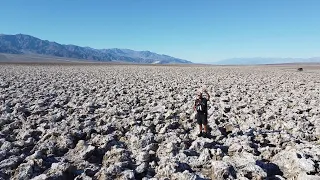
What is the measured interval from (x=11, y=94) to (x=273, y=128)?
1082cm

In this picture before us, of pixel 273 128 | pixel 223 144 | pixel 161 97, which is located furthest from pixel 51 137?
pixel 161 97

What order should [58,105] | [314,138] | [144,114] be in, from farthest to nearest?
[58,105], [144,114], [314,138]

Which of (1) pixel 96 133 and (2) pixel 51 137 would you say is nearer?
(2) pixel 51 137

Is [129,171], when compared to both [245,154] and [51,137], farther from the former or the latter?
[51,137]

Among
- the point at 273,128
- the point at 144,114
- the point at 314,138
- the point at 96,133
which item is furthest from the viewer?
A: the point at 144,114

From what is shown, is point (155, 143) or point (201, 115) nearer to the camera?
point (155, 143)

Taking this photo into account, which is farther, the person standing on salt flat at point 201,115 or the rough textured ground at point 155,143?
the person standing on salt flat at point 201,115

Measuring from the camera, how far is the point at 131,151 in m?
6.34

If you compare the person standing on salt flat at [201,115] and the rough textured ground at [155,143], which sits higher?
the person standing on salt flat at [201,115]

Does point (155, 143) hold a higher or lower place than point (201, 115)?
lower

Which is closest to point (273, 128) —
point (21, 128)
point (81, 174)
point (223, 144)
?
point (223, 144)

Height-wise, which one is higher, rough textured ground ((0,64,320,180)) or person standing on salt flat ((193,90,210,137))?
person standing on salt flat ((193,90,210,137))

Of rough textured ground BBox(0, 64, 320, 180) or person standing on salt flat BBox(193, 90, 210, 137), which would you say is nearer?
rough textured ground BBox(0, 64, 320, 180)

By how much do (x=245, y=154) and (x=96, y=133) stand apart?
350cm
